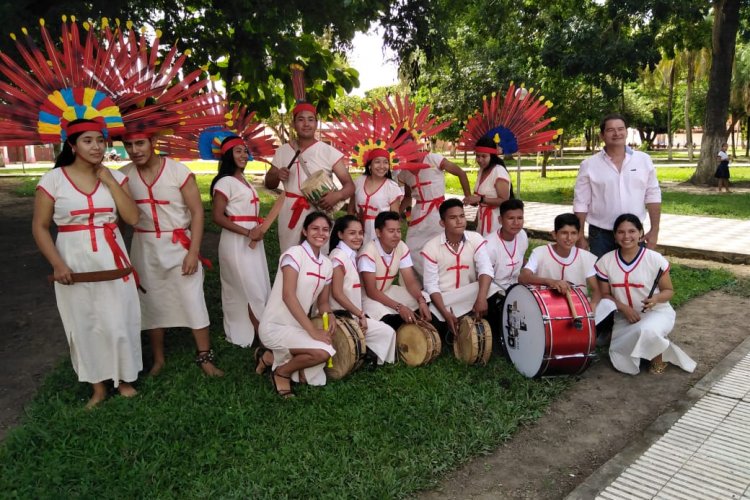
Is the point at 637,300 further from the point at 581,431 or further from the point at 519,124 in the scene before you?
the point at 519,124

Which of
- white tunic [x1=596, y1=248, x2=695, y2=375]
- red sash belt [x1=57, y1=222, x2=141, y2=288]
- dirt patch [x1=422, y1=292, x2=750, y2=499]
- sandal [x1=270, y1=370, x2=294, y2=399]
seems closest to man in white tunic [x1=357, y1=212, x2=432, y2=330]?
sandal [x1=270, y1=370, x2=294, y2=399]

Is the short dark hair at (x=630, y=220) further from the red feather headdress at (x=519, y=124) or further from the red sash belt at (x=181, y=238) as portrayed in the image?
the red sash belt at (x=181, y=238)

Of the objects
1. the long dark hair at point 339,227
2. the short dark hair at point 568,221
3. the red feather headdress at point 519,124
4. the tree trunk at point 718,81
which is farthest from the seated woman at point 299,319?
the tree trunk at point 718,81

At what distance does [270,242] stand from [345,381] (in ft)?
19.3

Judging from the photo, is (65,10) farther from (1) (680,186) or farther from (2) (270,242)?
(1) (680,186)

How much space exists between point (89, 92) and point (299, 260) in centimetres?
182

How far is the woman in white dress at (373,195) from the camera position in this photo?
5.57m

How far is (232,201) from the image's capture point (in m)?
4.98

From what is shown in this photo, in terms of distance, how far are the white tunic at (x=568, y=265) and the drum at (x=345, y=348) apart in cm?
169

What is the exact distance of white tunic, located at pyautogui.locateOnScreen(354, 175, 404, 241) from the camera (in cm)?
558

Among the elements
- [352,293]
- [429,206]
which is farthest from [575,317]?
[429,206]

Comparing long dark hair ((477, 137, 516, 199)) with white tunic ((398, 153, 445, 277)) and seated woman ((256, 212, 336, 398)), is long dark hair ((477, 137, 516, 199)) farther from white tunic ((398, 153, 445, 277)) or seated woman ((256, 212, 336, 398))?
seated woman ((256, 212, 336, 398))

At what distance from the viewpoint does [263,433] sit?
372 centimetres

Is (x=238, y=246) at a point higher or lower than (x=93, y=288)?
higher
